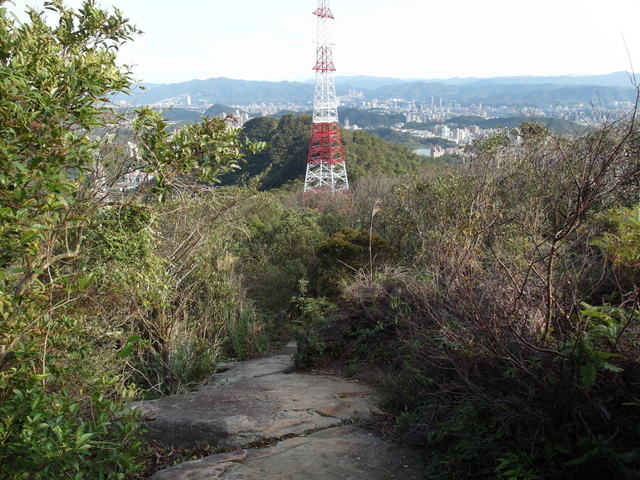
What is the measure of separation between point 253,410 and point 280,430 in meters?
0.37

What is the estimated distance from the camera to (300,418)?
13.2 ft

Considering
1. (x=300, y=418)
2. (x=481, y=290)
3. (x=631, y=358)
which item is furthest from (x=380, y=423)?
(x=631, y=358)

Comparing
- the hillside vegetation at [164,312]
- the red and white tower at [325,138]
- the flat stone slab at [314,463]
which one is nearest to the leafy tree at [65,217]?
the hillside vegetation at [164,312]

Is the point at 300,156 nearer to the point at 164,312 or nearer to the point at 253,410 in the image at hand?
the point at 164,312

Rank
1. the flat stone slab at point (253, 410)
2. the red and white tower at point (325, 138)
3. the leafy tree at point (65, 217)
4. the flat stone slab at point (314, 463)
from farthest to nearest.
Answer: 1. the red and white tower at point (325, 138)
2. the flat stone slab at point (253, 410)
3. the flat stone slab at point (314, 463)
4. the leafy tree at point (65, 217)

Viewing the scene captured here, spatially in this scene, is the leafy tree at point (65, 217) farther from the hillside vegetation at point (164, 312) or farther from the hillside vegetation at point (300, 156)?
the hillside vegetation at point (300, 156)

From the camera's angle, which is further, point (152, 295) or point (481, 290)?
point (152, 295)

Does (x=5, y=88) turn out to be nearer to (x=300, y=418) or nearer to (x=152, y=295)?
(x=152, y=295)

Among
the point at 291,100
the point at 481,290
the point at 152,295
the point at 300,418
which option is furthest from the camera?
the point at 291,100

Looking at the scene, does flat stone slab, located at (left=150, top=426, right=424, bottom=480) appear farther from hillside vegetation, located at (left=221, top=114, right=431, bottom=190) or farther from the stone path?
hillside vegetation, located at (left=221, top=114, right=431, bottom=190)

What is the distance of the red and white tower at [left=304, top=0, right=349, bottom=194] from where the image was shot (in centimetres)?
1961

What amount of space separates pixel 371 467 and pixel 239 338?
163 inches

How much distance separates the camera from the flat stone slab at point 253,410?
3.77 metres

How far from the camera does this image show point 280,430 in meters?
3.85
